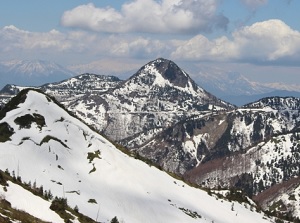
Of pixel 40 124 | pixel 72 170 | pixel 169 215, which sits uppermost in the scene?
pixel 40 124

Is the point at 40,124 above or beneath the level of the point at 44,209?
above

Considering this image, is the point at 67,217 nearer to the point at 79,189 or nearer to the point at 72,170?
the point at 79,189

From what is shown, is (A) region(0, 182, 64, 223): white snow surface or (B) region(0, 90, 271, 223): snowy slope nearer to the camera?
(A) region(0, 182, 64, 223): white snow surface

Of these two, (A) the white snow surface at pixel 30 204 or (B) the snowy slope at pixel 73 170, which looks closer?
(A) the white snow surface at pixel 30 204

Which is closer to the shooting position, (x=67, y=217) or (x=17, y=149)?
(x=67, y=217)

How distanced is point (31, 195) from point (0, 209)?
76.0 feet

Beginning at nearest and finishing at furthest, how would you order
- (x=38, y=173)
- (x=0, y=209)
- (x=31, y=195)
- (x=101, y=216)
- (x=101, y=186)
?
(x=0, y=209) → (x=31, y=195) → (x=101, y=216) → (x=38, y=173) → (x=101, y=186)

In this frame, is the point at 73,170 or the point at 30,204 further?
the point at 73,170

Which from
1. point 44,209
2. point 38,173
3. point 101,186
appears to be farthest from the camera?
point 101,186

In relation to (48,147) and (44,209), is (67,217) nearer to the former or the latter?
(44,209)

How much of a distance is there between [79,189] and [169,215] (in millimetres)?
40570

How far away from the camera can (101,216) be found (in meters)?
145

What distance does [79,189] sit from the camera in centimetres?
16662

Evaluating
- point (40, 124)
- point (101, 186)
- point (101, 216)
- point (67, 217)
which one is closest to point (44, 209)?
point (67, 217)
